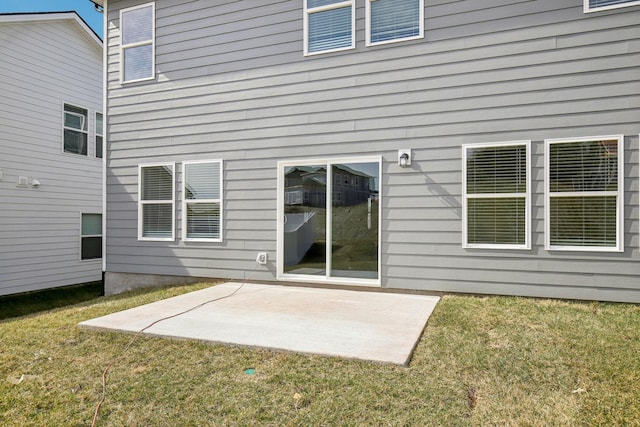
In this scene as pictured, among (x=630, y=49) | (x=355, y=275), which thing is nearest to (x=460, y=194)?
(x=355, y=275)

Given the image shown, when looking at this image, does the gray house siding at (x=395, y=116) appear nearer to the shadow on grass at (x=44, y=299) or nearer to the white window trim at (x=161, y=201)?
the white window trim at (x=161, y=201)

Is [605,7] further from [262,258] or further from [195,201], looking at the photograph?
[195,201]

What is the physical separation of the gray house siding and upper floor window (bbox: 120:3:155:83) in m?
0.19

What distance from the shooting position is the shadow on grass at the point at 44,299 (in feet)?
26.9

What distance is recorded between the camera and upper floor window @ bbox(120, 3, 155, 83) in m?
7.54

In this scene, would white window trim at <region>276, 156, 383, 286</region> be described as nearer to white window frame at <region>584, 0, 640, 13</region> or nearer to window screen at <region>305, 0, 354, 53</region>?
window screen at <region>305, 0, 354, 53</region>

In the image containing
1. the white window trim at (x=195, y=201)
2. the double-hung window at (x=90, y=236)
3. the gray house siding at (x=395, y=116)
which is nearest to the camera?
the gray house siding at (x=395, y=116)

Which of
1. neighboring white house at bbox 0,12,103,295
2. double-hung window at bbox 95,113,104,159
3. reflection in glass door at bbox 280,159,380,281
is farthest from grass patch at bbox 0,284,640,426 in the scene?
double-hung window at bbox 95,113,104,159

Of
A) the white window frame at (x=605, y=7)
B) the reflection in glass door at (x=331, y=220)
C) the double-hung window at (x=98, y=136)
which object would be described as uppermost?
the white window frame at (x=605, y=7)

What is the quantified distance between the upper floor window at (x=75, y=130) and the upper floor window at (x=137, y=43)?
3.72 metres

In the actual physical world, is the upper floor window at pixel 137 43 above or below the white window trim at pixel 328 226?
above

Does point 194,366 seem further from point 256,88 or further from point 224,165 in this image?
point 256,88

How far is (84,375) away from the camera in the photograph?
10.6 ft

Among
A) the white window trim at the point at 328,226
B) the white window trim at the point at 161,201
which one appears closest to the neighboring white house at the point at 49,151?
the white window trim at the point at 161,201
